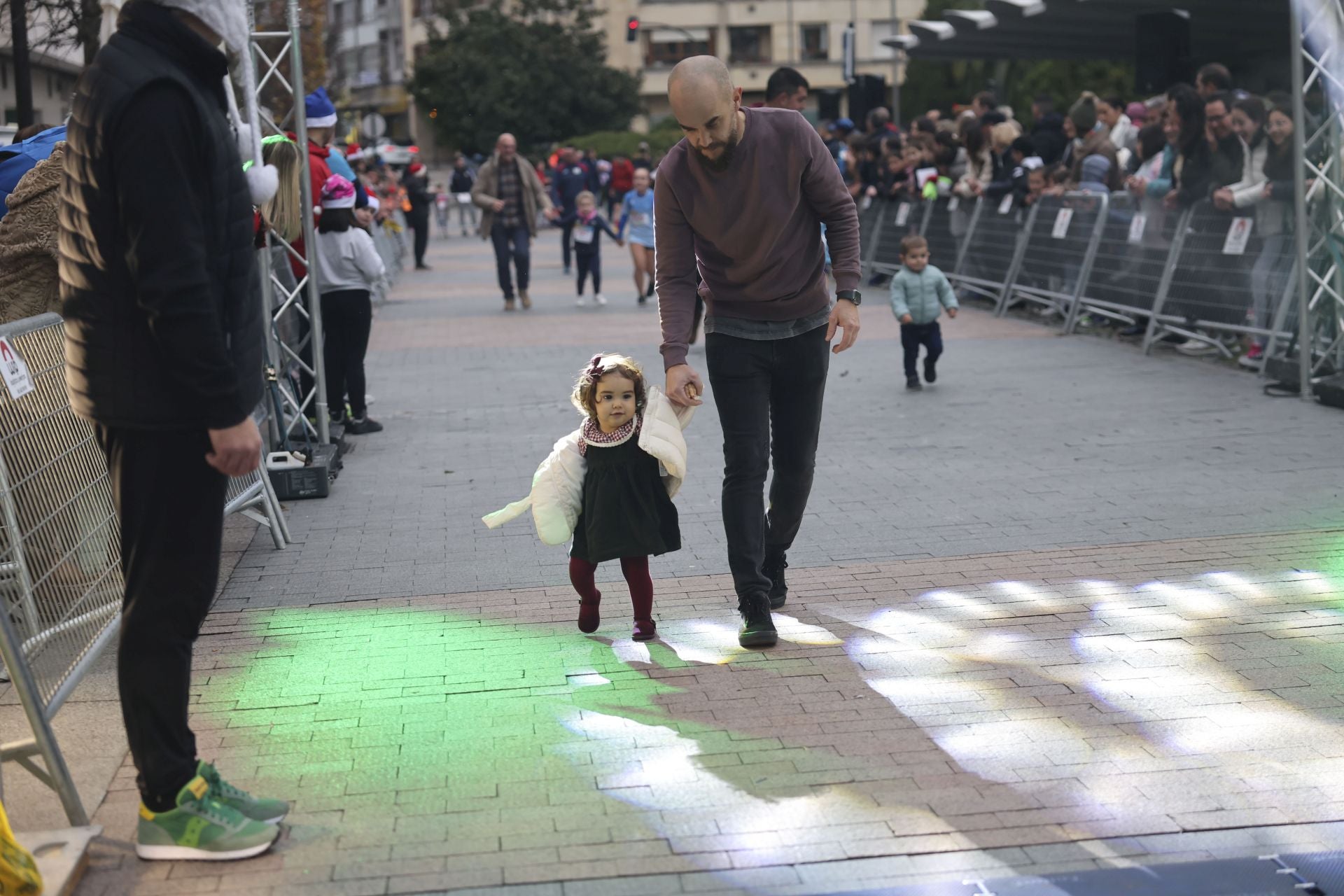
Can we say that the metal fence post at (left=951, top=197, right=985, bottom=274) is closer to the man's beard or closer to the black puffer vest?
A: the man's beard

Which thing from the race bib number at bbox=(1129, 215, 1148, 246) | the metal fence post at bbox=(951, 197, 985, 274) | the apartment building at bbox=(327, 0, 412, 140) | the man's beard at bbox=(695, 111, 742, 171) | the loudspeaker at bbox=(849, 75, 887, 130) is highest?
the apartment building at bbox=(327, 0, 412, 140)

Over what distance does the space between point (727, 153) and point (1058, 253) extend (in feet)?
36.4

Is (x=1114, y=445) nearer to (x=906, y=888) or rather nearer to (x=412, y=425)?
(x=412, y=425)

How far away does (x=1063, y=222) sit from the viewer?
599 inches

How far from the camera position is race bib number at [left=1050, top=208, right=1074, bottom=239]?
1505 centimetres

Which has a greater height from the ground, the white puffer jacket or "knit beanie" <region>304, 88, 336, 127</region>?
"knit beanie" <region>304, 88, 336, 127</region>

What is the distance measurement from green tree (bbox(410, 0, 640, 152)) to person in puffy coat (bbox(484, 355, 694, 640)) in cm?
6250

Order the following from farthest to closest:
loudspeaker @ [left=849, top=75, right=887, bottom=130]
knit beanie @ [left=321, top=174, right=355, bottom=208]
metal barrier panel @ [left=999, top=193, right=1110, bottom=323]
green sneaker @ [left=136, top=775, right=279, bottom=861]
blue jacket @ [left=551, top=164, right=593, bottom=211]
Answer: loudspeaker @ [left=849, top=75, right=887, bottom=130], blue jacket @ [left=551, top=164, right=593, bottom=211], metal barrier panel @ [left=999, top=193, right=1110, bottom=323], knit beanie @ [left=321, top=174, right=355, bottom=208], green sneaker @ [left=136, top=775, right=279, bottom=861]

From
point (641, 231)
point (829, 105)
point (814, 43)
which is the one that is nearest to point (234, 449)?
point (641, 231)

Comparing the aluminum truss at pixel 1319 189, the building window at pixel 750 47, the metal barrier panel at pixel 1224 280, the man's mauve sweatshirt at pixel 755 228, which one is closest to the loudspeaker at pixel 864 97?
the metal barrier panel at pixel 1224 280

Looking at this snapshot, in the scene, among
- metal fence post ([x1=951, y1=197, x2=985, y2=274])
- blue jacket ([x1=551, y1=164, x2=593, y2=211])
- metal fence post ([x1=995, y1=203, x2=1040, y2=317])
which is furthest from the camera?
blue jacket ([x1=551, y1=164, x2=593, y2=211])

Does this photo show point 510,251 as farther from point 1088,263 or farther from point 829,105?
point 829,105

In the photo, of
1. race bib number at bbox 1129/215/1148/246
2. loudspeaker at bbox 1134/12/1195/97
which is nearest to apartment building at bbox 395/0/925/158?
loudspeaker at bbox 1134/12/1195/97

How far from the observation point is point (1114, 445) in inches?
351
